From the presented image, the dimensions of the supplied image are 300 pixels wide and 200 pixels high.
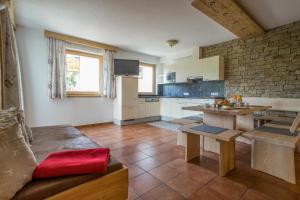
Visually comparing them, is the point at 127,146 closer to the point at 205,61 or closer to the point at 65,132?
the point at 65,132

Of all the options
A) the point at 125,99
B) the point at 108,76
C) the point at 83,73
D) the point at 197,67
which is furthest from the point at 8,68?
the point at 197,67

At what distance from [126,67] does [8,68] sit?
284 centimetres

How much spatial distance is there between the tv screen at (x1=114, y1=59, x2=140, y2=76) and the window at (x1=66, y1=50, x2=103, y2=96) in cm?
47

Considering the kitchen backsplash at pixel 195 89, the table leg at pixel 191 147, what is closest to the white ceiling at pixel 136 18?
the kitchen backsplash at pixel 195 89

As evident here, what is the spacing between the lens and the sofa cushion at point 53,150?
2.78 ft

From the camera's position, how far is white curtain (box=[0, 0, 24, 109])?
2072 millimetres

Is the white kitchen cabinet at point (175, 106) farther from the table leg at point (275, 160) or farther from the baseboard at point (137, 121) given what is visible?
the table leg at point (275, 160)

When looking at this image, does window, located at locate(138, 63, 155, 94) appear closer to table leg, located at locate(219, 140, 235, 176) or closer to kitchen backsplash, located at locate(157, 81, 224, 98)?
kitchen backsplash, located at locate(157, 81, 224, 98)

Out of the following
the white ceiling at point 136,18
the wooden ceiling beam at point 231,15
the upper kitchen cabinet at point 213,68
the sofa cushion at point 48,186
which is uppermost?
the white ceiling at point 136,18

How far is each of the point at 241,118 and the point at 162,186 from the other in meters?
2.17

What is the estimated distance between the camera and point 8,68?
85.4 inches

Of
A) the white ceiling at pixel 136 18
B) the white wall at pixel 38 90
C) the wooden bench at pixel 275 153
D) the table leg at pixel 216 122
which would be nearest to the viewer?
the wooden bench at pixel 275 153

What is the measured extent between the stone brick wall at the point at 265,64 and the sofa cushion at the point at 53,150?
363cm

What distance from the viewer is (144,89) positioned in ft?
18.4
